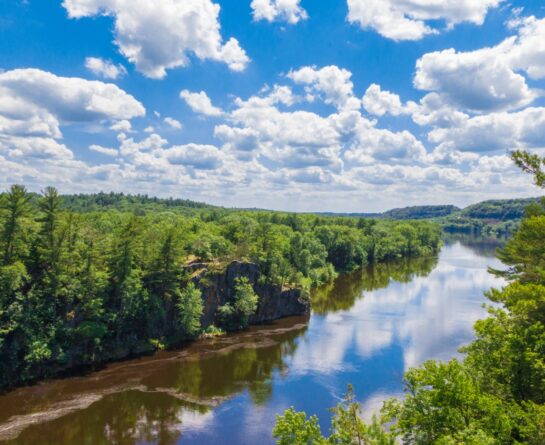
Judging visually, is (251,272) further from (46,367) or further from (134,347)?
(46,367)

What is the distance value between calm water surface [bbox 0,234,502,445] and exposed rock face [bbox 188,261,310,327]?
229 cm

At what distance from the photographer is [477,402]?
14406mm

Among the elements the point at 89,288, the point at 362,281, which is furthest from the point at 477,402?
the point at 362,281

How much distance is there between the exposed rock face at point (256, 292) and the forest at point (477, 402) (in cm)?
3372

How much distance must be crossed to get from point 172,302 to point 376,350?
23694mm

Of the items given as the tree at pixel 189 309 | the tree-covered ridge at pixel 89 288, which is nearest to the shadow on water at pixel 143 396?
the tree at pixel 189 309

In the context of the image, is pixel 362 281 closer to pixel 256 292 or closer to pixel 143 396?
pixel 256 292

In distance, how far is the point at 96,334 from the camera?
38.4 meters

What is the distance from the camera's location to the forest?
1416cm

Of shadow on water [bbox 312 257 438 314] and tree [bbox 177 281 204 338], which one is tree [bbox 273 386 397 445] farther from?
shadow on water [bbox 312 257 438 314]

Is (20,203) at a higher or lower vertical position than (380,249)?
higher

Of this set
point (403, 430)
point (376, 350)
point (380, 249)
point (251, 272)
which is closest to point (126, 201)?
point (380, 249)

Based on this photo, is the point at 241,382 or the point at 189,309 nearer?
the point at 241,382

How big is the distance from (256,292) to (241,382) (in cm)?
1858
